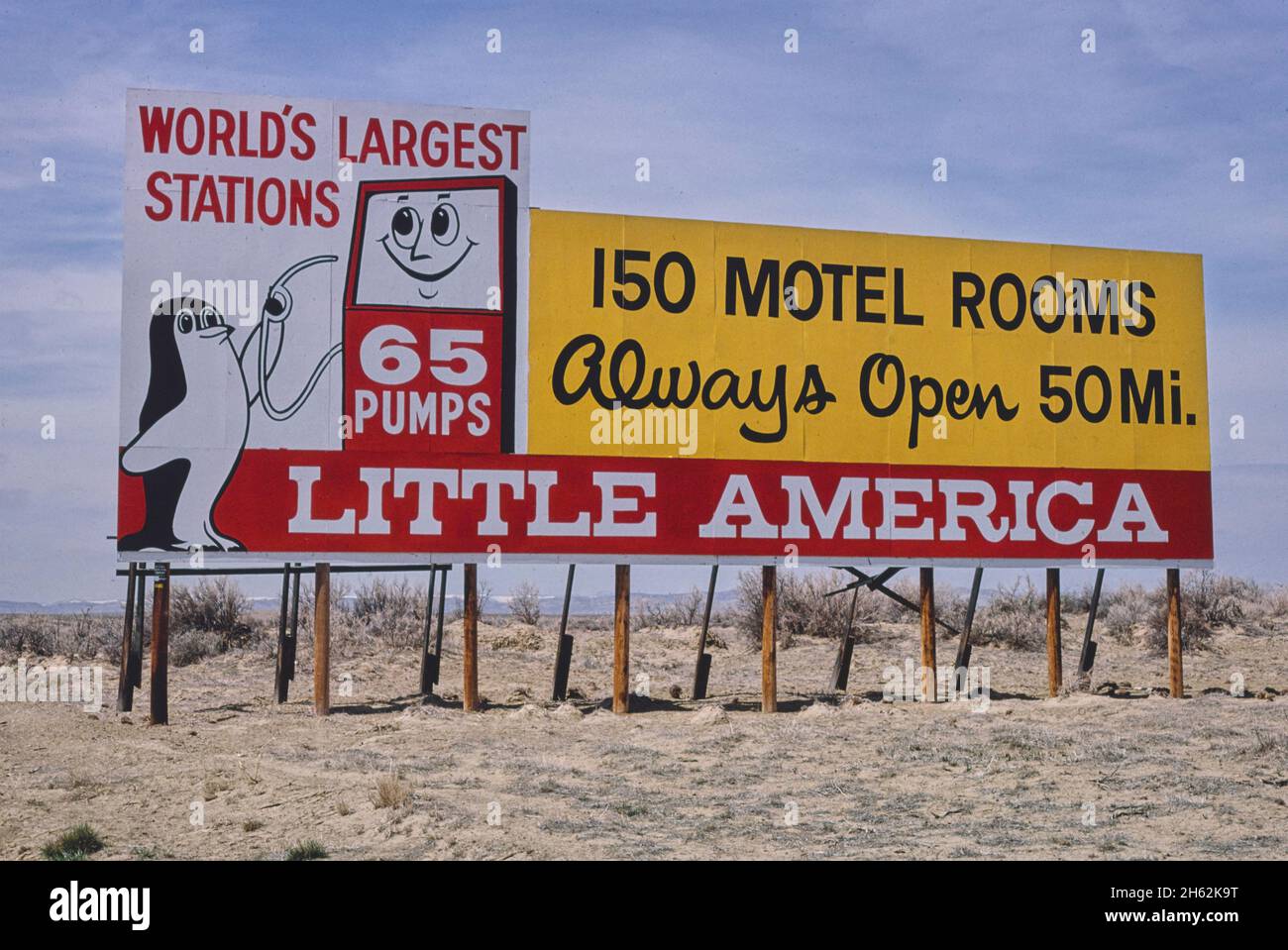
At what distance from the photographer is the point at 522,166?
1950 cm

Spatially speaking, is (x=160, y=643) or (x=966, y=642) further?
(x=966, y=642)

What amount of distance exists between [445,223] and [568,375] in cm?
261

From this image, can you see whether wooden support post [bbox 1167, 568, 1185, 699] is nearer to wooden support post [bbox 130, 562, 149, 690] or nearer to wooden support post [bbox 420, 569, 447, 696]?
wooden support post [bbox 420, 569, 447, 696]

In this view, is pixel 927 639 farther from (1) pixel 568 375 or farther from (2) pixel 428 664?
(2) pixel 428 664

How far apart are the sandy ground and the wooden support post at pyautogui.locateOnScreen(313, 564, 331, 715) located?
31cm

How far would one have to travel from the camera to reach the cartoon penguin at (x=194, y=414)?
18.3m

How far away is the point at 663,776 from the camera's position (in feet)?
50.4

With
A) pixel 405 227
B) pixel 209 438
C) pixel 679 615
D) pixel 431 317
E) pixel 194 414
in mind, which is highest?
pixel 405 227

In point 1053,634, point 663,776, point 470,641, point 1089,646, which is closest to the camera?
point 663,776

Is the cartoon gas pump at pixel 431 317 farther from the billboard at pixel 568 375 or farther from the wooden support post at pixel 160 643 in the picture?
the wooden support post at pixel 160 643

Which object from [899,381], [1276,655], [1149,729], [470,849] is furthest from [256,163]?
[1276,655]

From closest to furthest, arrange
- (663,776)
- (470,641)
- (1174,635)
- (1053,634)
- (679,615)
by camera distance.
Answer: (663,776)
(470,641)
(1053,634)
(1174,635)
(679,615)

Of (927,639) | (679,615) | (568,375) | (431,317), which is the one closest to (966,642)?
(927,639)

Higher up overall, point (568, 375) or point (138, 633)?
point (568, 375)
